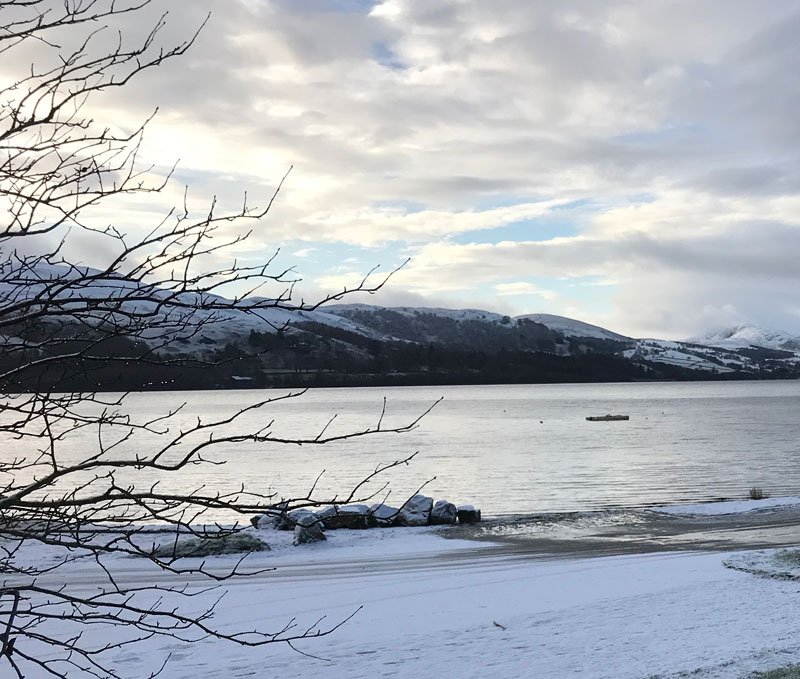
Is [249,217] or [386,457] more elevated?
[249,217]

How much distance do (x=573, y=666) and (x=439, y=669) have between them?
1630mm

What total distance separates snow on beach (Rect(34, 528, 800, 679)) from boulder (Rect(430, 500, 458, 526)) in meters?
7.29

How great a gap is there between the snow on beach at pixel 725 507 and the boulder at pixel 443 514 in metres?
7.65

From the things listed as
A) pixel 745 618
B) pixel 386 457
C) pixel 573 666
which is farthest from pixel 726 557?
pixel 386 457

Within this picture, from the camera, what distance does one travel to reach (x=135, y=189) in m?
4.37

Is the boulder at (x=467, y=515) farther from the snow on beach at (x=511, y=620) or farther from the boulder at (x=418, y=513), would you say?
the snow on beach at (x=511, y=620)

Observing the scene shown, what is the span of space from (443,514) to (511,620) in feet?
47.5

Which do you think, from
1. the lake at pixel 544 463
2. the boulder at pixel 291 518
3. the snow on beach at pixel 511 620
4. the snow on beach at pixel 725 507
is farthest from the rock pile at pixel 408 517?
the snow on beach at pixel 725 507

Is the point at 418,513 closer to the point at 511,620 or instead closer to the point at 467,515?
the point at 467,515

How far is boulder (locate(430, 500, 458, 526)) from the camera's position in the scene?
2680 cm

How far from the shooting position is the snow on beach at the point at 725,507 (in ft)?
93.9

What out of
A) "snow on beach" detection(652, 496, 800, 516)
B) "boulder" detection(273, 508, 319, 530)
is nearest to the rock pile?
"boulder" detection(273, 508, 319, 530)

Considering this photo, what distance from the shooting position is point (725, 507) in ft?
97.7

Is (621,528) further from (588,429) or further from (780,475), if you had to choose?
(588,429)
